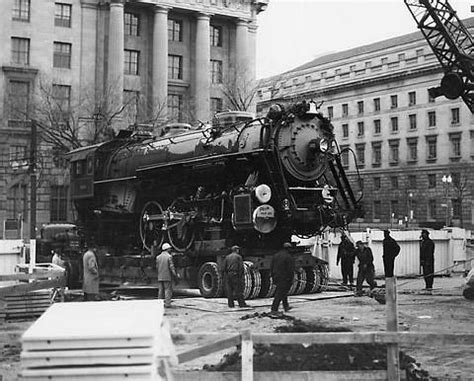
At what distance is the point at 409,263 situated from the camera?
26.5 meters

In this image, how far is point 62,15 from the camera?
61.4 meters

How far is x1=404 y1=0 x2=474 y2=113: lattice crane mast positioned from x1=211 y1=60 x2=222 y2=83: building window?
128 ft

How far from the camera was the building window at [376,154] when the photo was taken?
8518cm

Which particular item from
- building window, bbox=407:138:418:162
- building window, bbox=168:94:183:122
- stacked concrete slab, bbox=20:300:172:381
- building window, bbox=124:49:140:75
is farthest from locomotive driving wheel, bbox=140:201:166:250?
building window, bbox=407:138:418:162

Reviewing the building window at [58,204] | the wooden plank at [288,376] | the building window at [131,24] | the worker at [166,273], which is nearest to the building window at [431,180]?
the building window at [131,24]

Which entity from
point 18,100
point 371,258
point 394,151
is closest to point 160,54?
point 18,100

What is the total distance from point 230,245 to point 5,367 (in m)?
9.33

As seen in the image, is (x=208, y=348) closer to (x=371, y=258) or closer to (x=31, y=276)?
(x=31, y=276)

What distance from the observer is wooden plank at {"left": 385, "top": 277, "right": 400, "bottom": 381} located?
246 inches

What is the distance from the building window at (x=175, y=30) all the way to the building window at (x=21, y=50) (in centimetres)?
1461

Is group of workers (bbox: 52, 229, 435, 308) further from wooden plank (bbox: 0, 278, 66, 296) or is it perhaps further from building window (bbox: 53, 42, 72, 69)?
building window (bbox: 53, 42, 72, 69)

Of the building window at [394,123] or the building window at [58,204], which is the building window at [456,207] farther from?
the building window at [58,204]

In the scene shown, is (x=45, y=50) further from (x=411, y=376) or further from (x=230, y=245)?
(x=411, y=376)

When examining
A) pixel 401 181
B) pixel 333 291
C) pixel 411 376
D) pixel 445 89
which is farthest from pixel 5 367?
pixel 401 181
